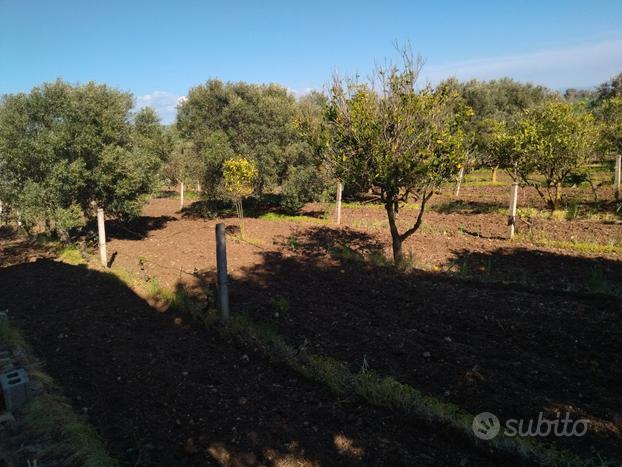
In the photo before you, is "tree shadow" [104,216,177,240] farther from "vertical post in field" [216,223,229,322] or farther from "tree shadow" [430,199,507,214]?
"tree shadow" [430,199,507,214]

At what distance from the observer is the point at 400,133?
949 cm

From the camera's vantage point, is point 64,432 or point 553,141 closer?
point 64,432

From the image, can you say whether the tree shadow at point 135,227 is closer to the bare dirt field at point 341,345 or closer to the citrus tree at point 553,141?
the bare dirt field at point 341,345

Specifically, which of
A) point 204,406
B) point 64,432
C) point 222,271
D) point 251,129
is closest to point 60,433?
point 64,432

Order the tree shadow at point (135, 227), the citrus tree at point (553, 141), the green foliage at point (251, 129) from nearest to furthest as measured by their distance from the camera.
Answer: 1. the citrus tree at point (553, 141)
2. the tree shadow at point (135, 227)
3. the green foliage at point (251, 129)

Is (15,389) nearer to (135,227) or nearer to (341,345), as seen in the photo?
(341,345)

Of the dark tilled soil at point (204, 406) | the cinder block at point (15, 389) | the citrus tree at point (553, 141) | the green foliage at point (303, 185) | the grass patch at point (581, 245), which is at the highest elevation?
the citrus tree at point (553, 141)

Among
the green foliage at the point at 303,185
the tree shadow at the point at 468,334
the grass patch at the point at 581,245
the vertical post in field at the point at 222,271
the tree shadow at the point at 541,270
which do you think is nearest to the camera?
the tree shadow at the point at 468,334

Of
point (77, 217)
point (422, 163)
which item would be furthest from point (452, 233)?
point (77, 217)

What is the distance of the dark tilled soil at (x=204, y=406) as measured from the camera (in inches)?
160

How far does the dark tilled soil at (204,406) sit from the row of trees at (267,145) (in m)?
5.83

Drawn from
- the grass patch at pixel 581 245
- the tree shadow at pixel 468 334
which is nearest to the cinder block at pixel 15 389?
the tree shadow at pixel 468 334

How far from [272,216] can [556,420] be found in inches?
804

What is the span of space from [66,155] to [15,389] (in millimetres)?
11600
